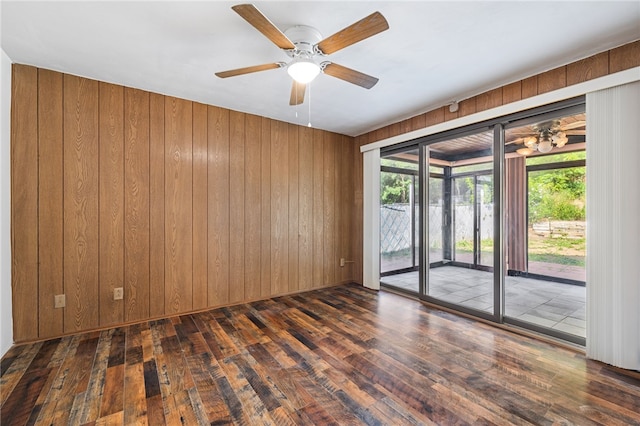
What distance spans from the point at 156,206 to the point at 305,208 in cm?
204

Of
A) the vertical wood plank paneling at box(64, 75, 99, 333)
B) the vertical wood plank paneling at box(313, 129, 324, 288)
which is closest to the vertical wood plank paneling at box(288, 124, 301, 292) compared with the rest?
the vertical wood plank paneling at box(313, 129, 324, 288)

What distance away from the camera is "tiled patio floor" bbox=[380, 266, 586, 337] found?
297 cm

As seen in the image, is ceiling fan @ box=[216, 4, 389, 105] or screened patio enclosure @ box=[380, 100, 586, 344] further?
screened patio enclosure @ box=[380, 100, 586, 344]

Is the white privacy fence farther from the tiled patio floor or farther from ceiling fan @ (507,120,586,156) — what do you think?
ceiling fan @ (507,120,586,156)

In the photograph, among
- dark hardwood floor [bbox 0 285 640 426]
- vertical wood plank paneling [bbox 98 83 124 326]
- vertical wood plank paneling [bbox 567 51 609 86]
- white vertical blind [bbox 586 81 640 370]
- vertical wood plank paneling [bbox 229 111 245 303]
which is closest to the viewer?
dark hardwood floor [bbox 0 285 640 426]

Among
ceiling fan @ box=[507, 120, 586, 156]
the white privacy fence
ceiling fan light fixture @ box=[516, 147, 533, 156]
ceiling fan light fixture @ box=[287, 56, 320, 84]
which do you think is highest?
ceiling fan light fixture @ box=[287, 56, 320, 84]

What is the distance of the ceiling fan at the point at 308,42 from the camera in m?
1.54

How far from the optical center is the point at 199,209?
135 inches

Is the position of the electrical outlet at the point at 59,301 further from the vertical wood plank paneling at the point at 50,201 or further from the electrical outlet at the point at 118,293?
the electrical outlet at the point at 118,293

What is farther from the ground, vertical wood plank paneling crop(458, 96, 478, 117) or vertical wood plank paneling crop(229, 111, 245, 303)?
vertical wood plank paneling crop(458, 96, 478, 117)

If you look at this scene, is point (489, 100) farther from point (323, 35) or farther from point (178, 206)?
point (178, 206)

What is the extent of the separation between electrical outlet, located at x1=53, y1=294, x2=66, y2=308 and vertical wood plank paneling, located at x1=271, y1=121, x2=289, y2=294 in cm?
226

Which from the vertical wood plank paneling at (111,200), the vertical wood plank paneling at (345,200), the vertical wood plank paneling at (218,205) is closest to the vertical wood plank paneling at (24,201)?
the vertical wood plank paneling at (111,200)

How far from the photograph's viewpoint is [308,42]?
201cm
